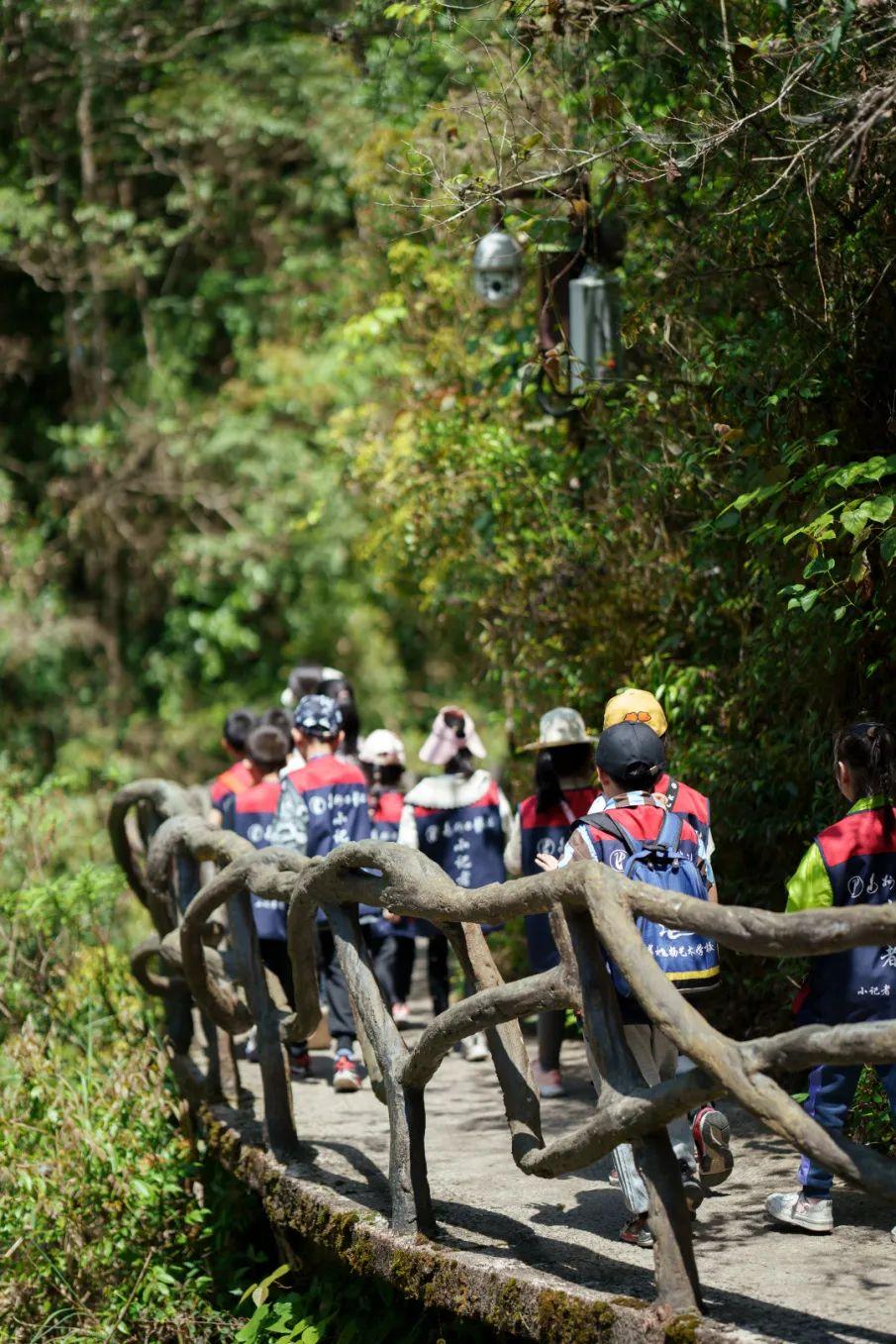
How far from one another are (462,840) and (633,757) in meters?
3.05

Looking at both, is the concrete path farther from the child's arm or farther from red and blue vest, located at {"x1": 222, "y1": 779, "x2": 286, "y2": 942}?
red and blue vest, located at {"x1": 222, "y1": 779, "x2": 286, "y2": 942}

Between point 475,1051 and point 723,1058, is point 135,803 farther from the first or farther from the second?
point 723,1058

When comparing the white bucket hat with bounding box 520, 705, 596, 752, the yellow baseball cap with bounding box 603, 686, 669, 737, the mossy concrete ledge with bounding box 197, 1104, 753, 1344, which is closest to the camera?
the mossy concrete ledge with bounding box 197, 1104, 753, 1344

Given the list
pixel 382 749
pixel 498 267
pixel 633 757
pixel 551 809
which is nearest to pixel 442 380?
pixel 498 267

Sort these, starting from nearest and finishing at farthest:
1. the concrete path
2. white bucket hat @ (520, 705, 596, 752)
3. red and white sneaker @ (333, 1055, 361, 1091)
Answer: the concrete path, white bucket hat @ (520, 705, 596, 752), red and white sneaker @ (333, 1055, 361, 1091)

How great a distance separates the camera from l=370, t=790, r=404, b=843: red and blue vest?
8.49 metres

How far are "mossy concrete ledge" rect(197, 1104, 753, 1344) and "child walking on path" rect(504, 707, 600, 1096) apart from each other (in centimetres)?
145

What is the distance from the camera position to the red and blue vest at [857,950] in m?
4.48

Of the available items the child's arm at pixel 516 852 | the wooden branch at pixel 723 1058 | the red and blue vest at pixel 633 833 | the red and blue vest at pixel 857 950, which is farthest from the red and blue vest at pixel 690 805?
the child's arm at pixel 516 852

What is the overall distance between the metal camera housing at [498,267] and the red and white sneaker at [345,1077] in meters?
3.95

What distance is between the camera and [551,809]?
680 centimetres

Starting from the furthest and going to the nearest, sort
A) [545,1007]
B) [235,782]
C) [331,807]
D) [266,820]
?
[235,782]
[266,820]
[331,807]
[545,1007]

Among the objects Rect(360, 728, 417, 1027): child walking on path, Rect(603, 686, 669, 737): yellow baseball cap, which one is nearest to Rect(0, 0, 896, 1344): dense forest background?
Rect(603, 686, 669, 737): yellow baseball cap

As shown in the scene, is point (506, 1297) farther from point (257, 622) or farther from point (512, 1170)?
point (257, 622)
